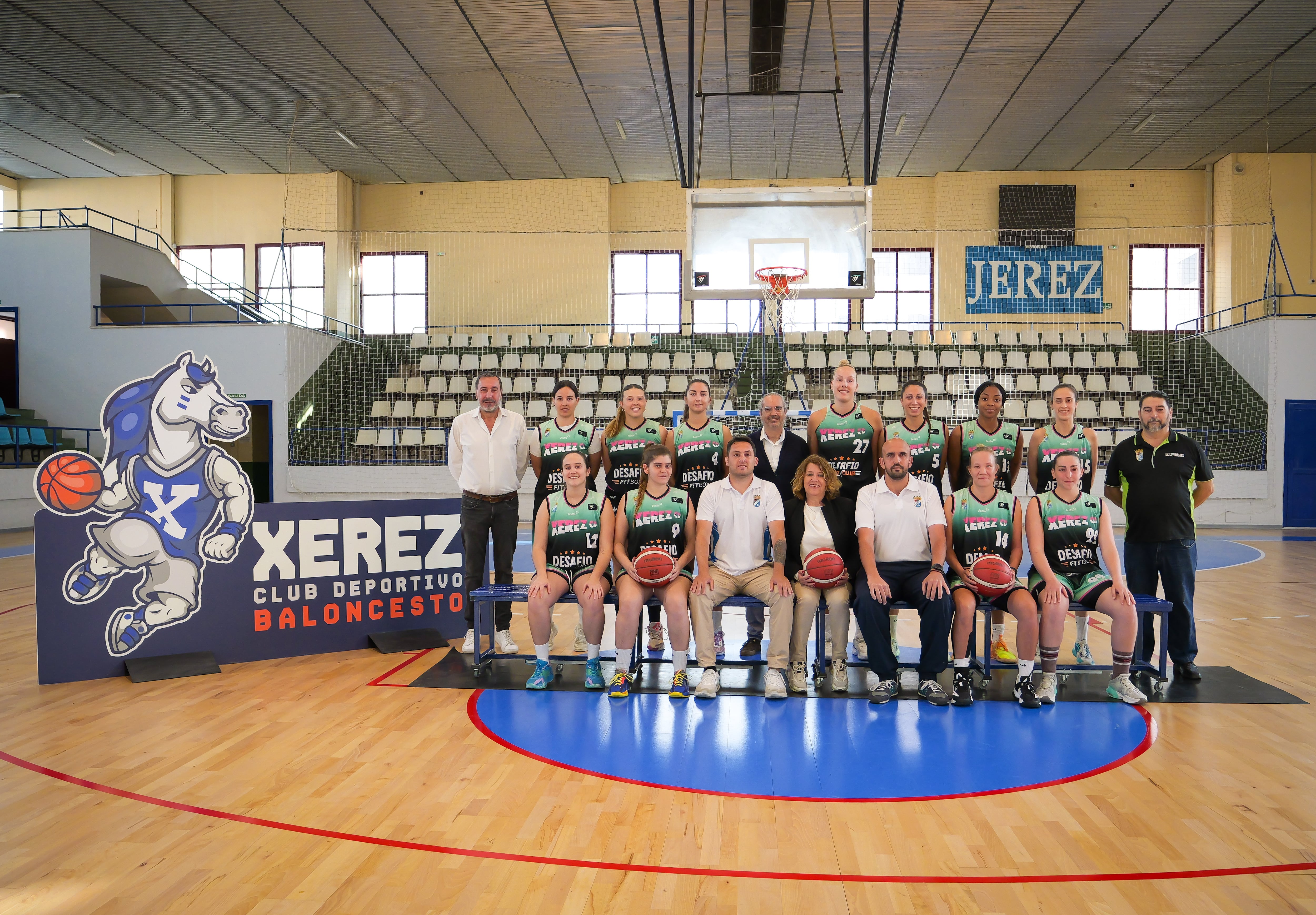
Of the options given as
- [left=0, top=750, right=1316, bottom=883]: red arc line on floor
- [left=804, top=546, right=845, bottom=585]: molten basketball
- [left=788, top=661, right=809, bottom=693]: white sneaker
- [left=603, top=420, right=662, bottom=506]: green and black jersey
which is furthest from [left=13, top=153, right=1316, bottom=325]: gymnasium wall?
[left=0, top=750, right=1316, bottom=883]: red arc line on floor

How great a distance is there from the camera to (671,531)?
4.48 metres

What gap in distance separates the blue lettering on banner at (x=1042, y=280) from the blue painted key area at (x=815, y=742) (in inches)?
541

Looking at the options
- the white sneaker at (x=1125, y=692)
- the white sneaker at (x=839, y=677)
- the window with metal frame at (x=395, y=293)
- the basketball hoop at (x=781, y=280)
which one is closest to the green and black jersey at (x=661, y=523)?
the white sneaker at (x=839, y=677)

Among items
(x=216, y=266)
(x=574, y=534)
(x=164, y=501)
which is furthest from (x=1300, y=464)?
(x=216, y=266)

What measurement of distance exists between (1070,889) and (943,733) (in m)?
1.33

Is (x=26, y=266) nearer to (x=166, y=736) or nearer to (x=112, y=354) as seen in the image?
(x=112, y=354)

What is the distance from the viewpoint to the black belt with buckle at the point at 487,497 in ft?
17.0

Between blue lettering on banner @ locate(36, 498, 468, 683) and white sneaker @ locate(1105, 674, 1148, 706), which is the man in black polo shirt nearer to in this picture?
white sneaker @ locate(1105, 674, 1148, 706)

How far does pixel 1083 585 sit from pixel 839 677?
1.32m

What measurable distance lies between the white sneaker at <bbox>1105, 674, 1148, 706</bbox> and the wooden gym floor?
8 centimetres

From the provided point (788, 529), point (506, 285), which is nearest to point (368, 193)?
point (506, 285)

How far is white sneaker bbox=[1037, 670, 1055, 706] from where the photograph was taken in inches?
163

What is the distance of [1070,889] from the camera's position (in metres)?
2.40

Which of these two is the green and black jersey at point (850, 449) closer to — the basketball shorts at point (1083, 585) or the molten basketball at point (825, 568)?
the molten basketball at point (825, 568)
